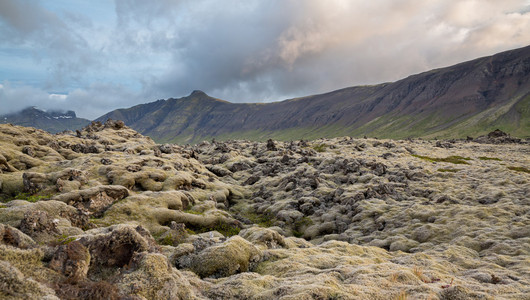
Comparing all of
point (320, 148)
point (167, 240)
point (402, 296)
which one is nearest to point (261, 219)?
point (167, 240)

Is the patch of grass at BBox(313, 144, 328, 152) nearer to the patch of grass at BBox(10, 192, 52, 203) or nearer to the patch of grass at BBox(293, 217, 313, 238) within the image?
the patch of grass at BBox(293, 217, 313, 238)

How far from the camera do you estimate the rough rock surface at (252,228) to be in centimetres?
1098

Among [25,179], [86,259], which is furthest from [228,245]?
[25,179]

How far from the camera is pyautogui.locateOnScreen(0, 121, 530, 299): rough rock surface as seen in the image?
11.0 meters

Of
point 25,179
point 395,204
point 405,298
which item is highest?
point 25,179

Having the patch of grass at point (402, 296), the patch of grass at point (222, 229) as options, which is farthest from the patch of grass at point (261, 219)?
the patch of grass at point (402, 296)

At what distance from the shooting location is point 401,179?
4822 cm

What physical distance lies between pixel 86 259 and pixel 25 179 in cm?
3190

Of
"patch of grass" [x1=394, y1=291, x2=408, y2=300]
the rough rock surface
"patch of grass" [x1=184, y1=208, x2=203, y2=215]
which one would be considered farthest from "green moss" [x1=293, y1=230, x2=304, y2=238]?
"patch of grass" [x1=394, y1=291, x2=408, y2=300]

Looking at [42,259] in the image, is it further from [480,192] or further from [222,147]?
[222,147]

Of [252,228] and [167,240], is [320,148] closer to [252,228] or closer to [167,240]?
[252,228]

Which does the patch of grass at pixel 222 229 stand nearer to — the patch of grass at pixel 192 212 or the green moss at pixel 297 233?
the patch of grass at pixel 192 212

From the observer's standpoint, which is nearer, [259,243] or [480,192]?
[259,243]

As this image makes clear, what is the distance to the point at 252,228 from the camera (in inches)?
1055
